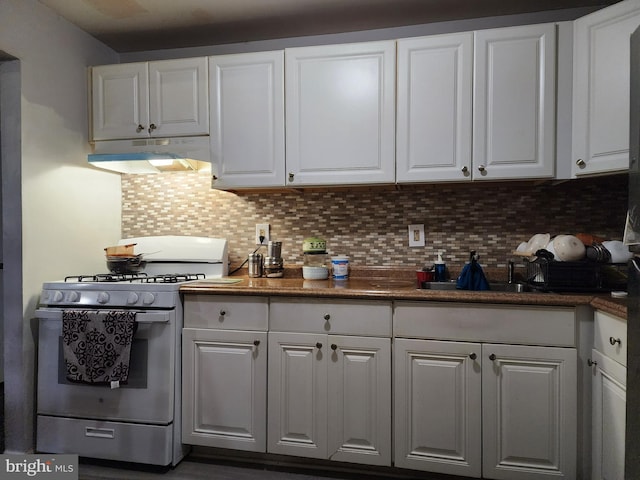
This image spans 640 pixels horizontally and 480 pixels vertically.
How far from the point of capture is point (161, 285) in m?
1.99

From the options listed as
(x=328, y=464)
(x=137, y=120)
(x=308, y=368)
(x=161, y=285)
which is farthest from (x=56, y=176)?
(x=328, y=464)

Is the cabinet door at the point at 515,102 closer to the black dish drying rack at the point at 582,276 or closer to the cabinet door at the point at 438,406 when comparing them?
the black dish drying rack at the point at 582,276

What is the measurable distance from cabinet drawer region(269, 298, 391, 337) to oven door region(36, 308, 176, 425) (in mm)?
544

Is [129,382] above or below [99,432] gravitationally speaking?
above

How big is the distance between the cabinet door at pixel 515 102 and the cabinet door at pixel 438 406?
909mm

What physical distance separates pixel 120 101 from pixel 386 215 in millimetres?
1732

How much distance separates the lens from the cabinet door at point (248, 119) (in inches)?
87.7

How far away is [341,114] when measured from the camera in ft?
7.07

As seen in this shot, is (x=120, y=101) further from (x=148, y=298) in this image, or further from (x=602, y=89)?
(x=602, y=89)

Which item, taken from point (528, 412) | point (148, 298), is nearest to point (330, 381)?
point (528, 412)

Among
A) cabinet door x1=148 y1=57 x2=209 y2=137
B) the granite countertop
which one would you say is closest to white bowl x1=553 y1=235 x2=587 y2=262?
the granite countertop

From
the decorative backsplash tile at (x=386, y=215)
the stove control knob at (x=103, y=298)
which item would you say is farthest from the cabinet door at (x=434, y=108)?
the stove control knob at (x=103, y=298)

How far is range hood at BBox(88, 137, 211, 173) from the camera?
2242mm

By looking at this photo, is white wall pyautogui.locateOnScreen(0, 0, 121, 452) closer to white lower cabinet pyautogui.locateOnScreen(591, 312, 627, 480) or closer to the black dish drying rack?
the black dish drying rack
